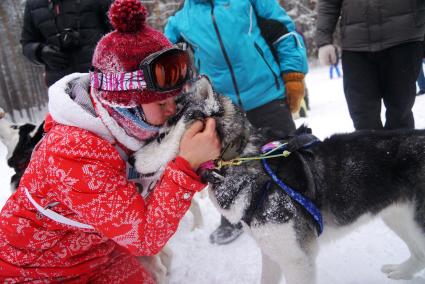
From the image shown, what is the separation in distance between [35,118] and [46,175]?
9.60 meters

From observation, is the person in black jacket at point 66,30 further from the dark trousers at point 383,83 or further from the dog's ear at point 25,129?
the dark trousers at point 383,83

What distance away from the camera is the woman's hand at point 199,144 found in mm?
1400

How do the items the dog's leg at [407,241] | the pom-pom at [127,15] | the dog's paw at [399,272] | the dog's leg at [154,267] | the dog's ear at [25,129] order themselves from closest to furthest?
the pom-pom at [127,15]
the dog's leg at [407,241]
the dog's paw at [399,272]
the dog's leg at [154,267]
the dog's ear at [25,129]

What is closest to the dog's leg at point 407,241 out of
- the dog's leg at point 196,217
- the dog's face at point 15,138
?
the dog's leg at point 196,217

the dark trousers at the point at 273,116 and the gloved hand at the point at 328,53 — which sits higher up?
the gloved hand at the point at 328,53

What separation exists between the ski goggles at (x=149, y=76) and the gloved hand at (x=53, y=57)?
1.67 m

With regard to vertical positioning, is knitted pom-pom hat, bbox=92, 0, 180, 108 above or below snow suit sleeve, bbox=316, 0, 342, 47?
above

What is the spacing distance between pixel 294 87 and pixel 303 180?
1.04m

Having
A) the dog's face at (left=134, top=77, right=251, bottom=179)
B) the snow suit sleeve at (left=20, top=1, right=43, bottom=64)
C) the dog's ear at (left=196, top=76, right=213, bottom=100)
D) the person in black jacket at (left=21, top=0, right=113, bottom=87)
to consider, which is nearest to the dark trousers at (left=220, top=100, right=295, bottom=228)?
the dog's face at (left=134, top=77, right=251, bottom=179)

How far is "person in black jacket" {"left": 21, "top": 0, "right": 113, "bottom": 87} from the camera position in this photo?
2.95m

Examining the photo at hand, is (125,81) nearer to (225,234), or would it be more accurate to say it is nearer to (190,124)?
(190,124)

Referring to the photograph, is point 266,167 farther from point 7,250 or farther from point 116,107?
point 7,250

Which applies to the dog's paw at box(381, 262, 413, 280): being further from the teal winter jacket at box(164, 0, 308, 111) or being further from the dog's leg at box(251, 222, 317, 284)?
the teal winter jacket at box(164, 0, 308, 111)

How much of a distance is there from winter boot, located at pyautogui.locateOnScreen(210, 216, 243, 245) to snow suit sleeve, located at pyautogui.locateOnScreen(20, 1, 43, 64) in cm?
211
